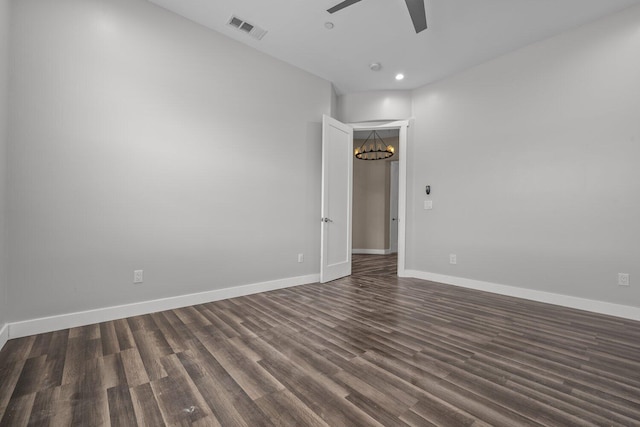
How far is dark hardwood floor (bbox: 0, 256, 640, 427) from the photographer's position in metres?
1.39

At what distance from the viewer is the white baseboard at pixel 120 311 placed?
7.39ft

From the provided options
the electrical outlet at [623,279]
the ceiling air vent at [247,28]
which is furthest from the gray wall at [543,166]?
the ceiling air vent at [247,28]

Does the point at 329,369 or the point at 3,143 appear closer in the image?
the point at 329,369

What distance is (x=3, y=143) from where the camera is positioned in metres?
2.12

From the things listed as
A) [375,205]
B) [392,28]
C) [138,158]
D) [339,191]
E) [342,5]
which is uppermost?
[392,28]

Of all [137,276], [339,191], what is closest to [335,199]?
[339,191]

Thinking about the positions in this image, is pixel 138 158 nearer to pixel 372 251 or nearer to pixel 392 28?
pixel 392 28

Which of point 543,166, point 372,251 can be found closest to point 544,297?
point 543,166

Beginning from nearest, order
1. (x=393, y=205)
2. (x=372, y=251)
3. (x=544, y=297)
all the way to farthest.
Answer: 1. (x=544, y=297)
2. (x=372, y=251)
3. (x=393, y=205)

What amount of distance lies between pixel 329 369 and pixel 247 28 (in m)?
3.38

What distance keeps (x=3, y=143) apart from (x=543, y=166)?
503cm

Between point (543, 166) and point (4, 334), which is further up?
point (543, 166)

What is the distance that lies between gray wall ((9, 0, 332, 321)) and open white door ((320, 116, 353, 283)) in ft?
1.51

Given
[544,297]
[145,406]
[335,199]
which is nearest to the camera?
[145,406]
